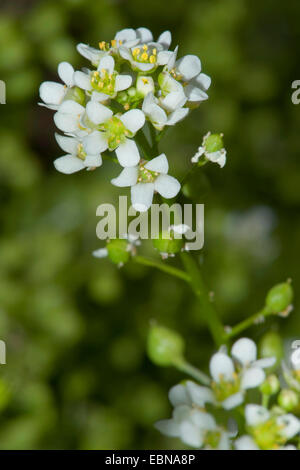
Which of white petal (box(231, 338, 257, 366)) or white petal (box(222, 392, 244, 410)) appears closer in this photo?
white petal (box(222, 392, 244, 410))

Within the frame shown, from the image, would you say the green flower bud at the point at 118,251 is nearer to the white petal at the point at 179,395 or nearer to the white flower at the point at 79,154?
the white flower at the point at 79,154

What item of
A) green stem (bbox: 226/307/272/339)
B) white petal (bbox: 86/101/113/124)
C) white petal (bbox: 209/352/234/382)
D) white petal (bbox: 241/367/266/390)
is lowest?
white petal (bbox: 241/367/266/390)

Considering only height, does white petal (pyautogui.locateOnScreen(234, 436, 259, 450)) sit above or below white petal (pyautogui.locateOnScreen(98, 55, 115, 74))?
below

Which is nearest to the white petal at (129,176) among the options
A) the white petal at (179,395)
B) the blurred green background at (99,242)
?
the white petal at (179,395)

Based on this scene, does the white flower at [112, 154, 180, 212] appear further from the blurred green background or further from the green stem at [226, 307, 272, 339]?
the blurred green background

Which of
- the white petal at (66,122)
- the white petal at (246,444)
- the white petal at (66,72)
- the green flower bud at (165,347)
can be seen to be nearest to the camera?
the white petal at (246,444)

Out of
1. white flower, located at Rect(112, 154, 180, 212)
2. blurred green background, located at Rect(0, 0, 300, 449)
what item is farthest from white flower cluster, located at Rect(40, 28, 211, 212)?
blurred green background, located at Rect(0, 0, 300, 449)
